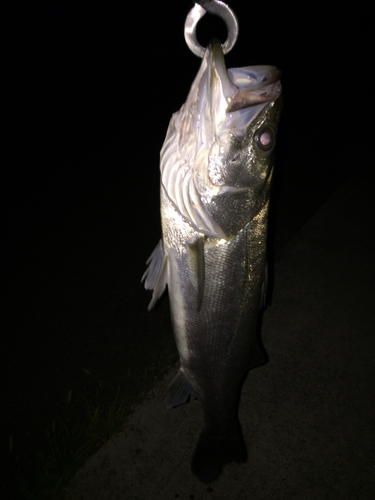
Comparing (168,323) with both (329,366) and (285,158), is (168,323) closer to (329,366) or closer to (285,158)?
(329,366)

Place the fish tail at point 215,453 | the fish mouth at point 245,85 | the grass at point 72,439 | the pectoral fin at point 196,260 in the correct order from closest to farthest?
1. the fish mouth at point 245,85
2. the pectoral fin at point 196,260
3. the fish tail at point 215,453
4. the grass at point 72,439

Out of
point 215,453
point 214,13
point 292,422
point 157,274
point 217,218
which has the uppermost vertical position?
point 214,13

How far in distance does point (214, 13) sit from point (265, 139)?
46 cm

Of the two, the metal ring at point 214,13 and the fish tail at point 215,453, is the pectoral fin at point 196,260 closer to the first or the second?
the metal ring at point 214,13

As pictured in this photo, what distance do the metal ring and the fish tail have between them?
195cm

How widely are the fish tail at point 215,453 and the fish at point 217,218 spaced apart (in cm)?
35

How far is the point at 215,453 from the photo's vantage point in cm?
208

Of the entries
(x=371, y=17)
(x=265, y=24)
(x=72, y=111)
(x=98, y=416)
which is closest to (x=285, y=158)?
(x=72, y=111)

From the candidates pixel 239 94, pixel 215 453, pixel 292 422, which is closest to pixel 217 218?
pixel 239 94

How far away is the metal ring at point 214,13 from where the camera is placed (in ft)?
3.37

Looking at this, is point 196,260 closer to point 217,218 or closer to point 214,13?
point 217,218

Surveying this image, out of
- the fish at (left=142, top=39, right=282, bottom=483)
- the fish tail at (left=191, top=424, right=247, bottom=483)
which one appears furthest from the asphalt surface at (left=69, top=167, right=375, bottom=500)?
the fish at (left=142, top=39, right=282, bottom=483)

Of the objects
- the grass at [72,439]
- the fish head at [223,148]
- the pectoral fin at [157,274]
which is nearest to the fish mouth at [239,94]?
the fish head at [223,148]

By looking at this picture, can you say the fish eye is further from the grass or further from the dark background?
the dark background
